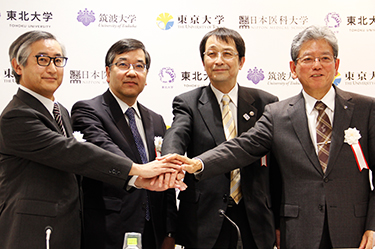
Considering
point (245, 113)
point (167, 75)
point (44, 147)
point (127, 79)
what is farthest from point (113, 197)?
point (167, 75)

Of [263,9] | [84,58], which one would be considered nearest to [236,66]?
[263,9]

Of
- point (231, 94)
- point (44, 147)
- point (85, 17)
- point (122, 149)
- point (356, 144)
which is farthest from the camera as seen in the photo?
point (85, 17)

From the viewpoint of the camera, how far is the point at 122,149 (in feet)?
8.32

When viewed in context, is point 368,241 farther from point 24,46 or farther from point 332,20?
point 332,20

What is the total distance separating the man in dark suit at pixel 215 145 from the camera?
2.45 m

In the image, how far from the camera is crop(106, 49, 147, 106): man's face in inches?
108

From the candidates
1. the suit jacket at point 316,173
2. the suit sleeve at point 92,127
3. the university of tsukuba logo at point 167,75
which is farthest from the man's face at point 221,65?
the university of tsukuba logo at point 167,75

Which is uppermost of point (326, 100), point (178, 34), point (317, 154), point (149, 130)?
point (178, 34)

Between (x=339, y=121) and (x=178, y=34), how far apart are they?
228cm

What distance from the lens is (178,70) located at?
4047 millimetres

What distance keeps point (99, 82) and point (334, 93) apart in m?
2.53

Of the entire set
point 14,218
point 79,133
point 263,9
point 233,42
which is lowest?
point 14,218

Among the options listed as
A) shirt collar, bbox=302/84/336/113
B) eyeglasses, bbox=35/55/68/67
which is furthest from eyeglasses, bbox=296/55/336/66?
eyeglasses, bbox=35/55/68/67

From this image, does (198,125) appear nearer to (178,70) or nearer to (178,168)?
(178,168)
